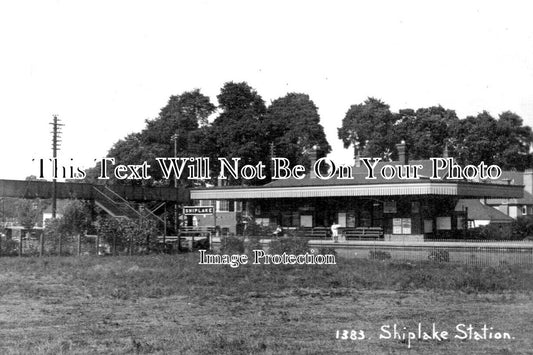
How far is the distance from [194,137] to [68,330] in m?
47.7

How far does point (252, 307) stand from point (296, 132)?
54902 millimetres

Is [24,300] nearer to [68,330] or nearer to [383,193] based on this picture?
[68,330]

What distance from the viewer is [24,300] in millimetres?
16844

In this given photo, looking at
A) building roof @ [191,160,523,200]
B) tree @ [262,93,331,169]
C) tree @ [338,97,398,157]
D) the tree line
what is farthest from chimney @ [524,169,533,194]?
building roof @ [191,160,523,200]

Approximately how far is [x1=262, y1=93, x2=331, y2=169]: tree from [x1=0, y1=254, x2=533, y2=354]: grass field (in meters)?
41.3

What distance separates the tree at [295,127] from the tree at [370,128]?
7.30 m

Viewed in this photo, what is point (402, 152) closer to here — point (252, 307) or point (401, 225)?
point (401, 225)

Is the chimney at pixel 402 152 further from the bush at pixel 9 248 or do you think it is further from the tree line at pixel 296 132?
the bush at pixel 9 248

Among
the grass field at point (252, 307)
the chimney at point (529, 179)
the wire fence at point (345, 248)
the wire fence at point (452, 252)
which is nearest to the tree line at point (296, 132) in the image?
the chimney at point (529, 179)

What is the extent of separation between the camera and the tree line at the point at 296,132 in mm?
58688

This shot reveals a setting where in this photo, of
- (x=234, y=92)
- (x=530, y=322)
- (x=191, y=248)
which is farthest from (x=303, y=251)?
(x=234, y=92)

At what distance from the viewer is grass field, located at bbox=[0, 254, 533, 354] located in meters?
11.0

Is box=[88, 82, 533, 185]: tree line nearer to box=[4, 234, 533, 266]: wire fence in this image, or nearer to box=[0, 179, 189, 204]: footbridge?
box=[0, 179, 189, 204]: footbridge

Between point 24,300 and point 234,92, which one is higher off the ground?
point 234,92
